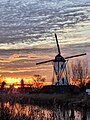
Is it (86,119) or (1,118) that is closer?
(1,118)

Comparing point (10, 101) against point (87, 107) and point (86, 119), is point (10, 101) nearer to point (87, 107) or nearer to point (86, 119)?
point (86, 119)

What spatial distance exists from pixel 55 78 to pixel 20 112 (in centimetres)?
5192

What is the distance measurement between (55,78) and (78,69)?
2044 cm

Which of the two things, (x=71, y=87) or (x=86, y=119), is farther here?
(x=71, y=87)

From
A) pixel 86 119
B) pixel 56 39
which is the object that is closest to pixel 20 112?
pixel 86 119

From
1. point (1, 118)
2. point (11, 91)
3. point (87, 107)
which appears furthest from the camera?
point (87, 107)

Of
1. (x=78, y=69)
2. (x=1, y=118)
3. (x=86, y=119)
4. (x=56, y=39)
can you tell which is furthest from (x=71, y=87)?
(x=1, y=118)

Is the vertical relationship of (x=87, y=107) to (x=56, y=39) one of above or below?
below

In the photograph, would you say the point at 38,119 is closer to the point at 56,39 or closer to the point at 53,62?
the point at 53,62

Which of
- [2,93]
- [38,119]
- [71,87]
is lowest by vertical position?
[38,119]

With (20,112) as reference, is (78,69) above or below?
above

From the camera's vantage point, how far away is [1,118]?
17.5 meters

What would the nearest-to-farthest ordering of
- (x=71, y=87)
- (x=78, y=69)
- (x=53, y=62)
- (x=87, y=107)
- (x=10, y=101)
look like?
(x=10, y=101) → (x=87, y=107) → (x=71, y=87) → (x=53, y=62) → (x=78, y=69)

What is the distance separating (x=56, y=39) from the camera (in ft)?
266
